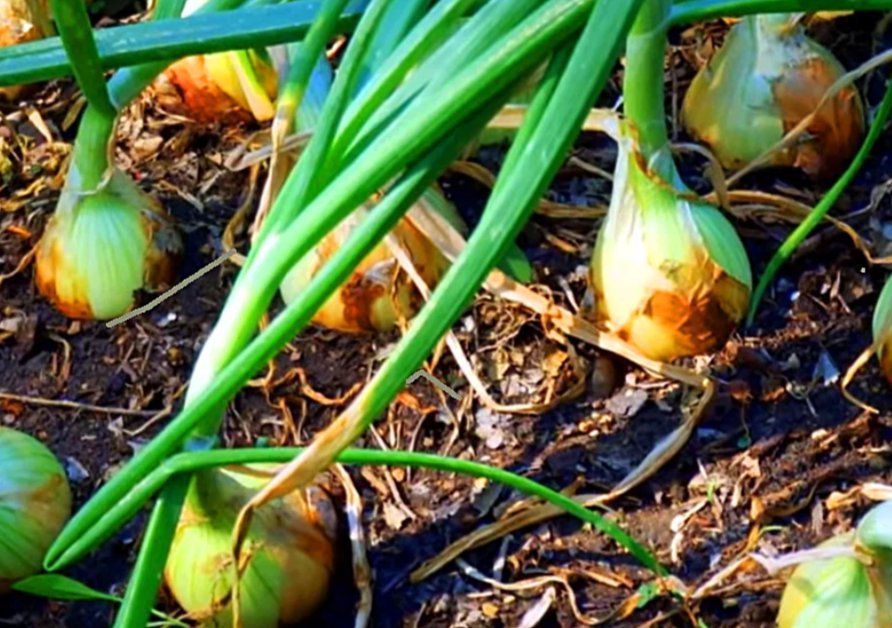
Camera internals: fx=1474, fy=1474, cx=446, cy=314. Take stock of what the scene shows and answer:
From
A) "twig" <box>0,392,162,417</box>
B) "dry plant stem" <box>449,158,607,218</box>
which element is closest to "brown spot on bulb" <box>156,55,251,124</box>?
"dry plant stem" <box>449,158,607,218</box>

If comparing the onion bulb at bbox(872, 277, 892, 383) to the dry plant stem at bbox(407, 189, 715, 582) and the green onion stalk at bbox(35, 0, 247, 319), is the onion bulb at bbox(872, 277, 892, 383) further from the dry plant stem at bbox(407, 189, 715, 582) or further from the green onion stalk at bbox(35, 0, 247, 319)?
the green onion stalk at bbox(35, 0, 247, 319)

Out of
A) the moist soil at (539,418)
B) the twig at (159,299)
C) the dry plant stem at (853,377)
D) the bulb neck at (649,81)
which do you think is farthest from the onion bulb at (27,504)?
the dry plant stem at (853,377)

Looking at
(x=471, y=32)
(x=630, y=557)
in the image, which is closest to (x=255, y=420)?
(x=630, y=557)

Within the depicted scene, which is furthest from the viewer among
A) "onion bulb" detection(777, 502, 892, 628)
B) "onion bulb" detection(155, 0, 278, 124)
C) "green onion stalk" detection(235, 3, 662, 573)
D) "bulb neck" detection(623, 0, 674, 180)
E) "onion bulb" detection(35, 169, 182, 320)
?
"onion bulb" detection(155, 0, 278, 124)

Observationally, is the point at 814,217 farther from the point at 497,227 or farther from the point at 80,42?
the point at 80,42

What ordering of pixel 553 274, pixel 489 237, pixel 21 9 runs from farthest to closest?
pixel 21 9 → pixel 553 274 → pixel 489 237

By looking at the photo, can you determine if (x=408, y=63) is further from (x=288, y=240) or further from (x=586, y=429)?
(x=586, y=429)
